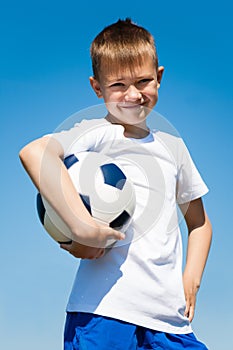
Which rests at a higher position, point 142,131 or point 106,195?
point 142,131

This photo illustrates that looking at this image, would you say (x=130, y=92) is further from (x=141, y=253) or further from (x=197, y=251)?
(x=197, y=251)

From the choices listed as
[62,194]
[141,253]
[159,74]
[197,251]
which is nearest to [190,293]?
[197,251]

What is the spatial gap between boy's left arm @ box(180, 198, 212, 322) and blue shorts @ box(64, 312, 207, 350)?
0.55 m

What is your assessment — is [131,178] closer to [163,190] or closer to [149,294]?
[163,190]

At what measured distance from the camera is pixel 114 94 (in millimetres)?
4391

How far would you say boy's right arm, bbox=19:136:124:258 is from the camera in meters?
3.88

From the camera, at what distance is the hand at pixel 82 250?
13.1 feet

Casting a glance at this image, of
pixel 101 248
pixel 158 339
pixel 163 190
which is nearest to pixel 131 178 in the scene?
pixel 163 190

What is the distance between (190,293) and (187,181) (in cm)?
83

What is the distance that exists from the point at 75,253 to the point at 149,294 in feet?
1.87

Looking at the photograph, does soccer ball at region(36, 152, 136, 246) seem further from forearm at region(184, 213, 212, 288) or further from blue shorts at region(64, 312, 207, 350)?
forearm at region(184, 213, 212, 288)

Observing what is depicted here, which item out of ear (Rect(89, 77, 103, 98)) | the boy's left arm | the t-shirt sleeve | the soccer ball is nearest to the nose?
ear (Rect(89, 77, 103, 98))

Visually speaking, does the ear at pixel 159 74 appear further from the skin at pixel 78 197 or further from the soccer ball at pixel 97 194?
the soccer ball at pixel 97 194

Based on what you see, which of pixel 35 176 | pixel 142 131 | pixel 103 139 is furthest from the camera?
pixel 142 131
